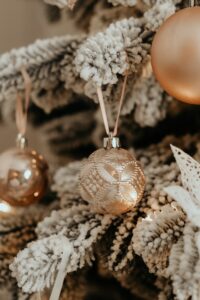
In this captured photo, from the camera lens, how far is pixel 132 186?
0.50 m

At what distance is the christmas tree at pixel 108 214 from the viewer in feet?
1.53

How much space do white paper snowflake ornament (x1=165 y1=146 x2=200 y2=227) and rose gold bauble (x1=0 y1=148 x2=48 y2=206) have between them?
0.21 meters

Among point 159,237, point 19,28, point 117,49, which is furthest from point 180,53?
point 19,28

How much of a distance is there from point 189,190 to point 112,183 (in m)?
0.08

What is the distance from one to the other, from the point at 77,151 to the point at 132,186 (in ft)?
1.01

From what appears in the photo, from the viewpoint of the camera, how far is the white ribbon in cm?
48

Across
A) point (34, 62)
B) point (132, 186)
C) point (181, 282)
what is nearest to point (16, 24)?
point (34, 62)

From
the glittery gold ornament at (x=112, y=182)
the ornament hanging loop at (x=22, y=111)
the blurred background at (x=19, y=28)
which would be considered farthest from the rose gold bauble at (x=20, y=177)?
the blurred background at (x=19, y=28)

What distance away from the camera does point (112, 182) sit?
50 cm

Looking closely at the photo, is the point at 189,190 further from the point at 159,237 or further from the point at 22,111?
the point at 22,111

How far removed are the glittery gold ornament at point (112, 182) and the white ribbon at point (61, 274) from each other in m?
0.05

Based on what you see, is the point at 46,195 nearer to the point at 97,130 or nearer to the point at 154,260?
the point at 97,130

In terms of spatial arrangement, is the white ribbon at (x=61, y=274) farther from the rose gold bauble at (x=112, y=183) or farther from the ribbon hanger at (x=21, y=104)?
the ribbon hanger at (x=21, y=104)

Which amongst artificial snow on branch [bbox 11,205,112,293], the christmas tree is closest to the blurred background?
the christmas tree
